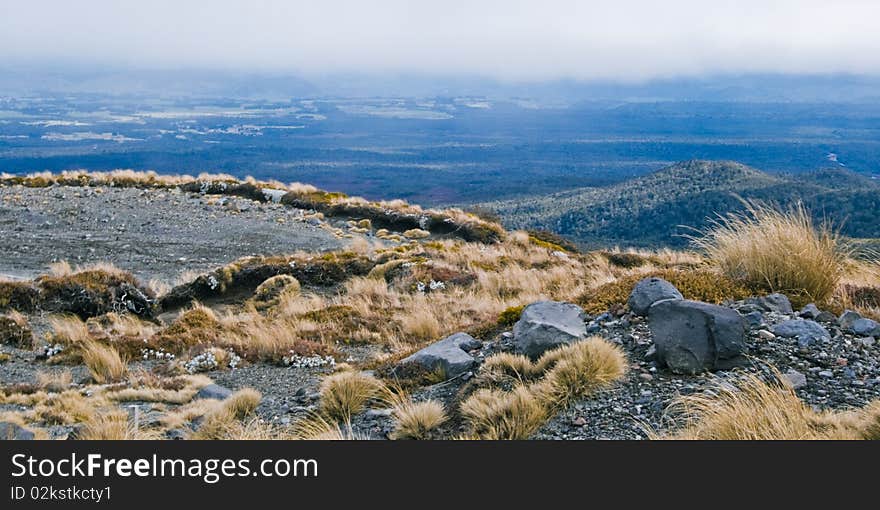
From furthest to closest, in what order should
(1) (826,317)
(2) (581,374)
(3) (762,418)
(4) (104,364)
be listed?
1. (4) (104,364)
2. (1) (826,317)
3. (2) (581,374)
4. (3) (762,418)

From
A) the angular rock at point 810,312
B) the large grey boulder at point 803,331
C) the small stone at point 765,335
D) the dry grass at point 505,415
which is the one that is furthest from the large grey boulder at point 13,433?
the angular rock at point 810,312

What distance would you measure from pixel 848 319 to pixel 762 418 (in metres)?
2.59

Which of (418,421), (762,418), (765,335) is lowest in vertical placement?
(418,421)

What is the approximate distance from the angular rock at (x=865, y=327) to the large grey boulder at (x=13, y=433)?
7.35 metres

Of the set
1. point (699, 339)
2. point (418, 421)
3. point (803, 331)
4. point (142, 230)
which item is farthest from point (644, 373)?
point (142, 230)

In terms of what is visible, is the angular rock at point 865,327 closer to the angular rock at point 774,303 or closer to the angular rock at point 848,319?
the angular rock at point 848,319

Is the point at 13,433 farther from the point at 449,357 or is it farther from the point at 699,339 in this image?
the point at 699,339

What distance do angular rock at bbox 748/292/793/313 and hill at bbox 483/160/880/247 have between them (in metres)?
42.7

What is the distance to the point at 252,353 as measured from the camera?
942cm

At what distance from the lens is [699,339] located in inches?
244

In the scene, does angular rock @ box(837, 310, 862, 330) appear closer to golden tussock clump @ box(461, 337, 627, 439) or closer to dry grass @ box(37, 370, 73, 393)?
golden tussock clump @ box(461, 337, 627, 439)

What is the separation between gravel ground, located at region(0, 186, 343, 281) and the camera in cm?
1728

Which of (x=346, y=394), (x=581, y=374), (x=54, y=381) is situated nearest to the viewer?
(x=581, y=374)

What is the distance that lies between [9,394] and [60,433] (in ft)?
7.99
